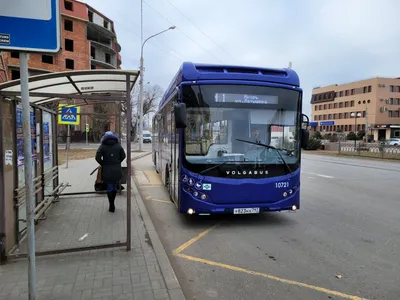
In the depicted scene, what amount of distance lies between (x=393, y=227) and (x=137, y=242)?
497 cm

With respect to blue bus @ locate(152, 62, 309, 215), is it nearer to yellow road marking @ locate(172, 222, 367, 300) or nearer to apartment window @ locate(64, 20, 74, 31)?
yellow road marking @ locate(172, 222, 367, 300)

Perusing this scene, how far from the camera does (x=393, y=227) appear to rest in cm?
630

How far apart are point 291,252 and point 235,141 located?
2.26 metres

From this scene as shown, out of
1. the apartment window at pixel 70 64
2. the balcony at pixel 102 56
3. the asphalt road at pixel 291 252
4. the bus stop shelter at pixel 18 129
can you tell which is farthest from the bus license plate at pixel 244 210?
the balcony at pixel 102 56

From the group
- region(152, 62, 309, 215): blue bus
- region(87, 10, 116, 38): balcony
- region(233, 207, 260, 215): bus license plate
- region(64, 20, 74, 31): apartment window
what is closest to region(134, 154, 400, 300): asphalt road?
region(233, 207, 260, 215): bus license plate

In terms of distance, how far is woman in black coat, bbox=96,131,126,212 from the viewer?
7.03 meters

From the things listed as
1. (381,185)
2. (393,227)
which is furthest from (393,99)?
(393,227)

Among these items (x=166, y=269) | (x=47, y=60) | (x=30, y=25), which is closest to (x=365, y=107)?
(x=47, y=60)

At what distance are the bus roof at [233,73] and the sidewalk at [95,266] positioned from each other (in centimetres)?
300

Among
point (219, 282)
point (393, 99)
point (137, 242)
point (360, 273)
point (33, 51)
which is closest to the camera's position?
point (33, 51)

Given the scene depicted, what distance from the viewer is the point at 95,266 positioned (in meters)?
4.17

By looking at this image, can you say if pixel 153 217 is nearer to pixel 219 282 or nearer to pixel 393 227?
pixel 219 282

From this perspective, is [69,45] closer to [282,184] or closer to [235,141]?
[235,141]

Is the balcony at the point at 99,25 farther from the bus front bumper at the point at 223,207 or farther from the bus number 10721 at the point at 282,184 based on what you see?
the bus number 10721 at the point at 282,184
